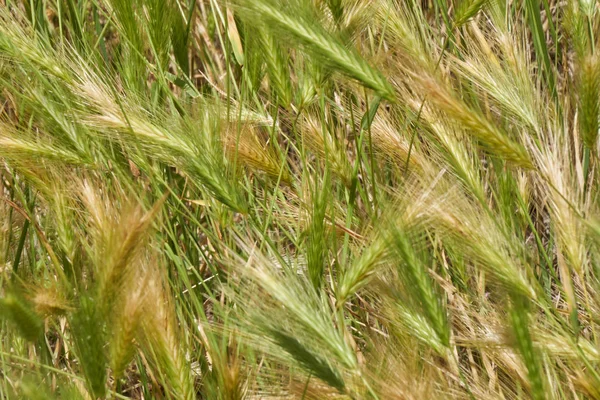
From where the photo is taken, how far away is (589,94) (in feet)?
3.21

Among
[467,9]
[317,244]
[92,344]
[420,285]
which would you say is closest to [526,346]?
[420,285]

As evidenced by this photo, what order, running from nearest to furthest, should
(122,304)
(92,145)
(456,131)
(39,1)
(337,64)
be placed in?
(122,304)
(337,64)
(456,131)
(92,145)
(39,1)

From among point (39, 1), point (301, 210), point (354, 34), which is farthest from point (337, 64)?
point (39, 1)

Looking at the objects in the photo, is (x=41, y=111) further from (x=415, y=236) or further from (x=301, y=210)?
(x=415, y=236)

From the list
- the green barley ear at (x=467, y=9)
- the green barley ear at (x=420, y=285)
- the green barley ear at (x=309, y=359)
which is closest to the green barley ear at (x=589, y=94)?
the green barley ear at (x=467, y=9)

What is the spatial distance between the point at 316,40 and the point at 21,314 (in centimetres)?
45

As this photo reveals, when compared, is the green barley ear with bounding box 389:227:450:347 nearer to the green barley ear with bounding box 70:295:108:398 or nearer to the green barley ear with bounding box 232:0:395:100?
the green barley ear with bounding box 232:0:395:100

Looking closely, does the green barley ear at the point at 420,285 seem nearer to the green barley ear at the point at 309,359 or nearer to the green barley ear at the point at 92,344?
the green barley ear at the point at 309,359

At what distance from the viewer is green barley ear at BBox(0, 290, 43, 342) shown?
0.85m

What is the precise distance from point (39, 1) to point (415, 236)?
2.89 ft

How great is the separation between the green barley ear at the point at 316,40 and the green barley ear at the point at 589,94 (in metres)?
0.23

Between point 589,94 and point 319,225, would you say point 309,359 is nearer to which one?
point 319,225

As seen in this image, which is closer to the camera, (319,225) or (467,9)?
(319,225)

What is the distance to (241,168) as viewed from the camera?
116 centimetres
